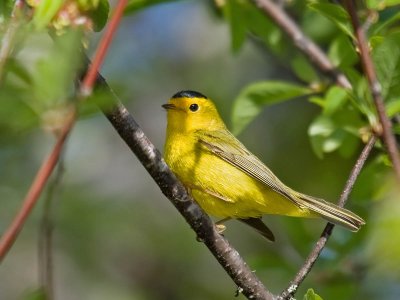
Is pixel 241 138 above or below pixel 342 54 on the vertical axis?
above

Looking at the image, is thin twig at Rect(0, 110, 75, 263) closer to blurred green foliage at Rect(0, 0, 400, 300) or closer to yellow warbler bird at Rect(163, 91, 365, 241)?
blurred green foliage at Rect(0, 0, 400, 300)

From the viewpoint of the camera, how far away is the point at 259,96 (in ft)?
14.2

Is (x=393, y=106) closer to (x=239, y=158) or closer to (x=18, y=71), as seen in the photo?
(x=239, y=158)

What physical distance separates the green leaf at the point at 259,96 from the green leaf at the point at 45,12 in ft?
7.79

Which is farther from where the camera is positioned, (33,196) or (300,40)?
(300,40)

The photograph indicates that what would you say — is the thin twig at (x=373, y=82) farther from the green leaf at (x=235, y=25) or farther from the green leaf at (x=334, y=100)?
the green leaf at (x=235, y=25)

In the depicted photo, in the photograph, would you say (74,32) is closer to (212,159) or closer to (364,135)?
(364,135)

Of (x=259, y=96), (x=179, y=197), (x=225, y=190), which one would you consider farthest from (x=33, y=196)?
(x=225, y=190)

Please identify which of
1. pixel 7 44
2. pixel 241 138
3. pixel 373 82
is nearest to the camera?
pixel 7 44

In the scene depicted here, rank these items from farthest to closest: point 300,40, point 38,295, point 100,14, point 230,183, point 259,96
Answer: point 300,40 → point 230,183 → point 259,96 → point 100,14 → point 38,295

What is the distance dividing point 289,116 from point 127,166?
1840 millimetres

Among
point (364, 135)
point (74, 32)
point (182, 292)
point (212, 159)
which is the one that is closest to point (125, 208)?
point (182, 292)

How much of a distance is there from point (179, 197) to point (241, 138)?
477 centimetres

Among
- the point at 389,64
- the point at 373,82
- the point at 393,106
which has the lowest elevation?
the point at 373,82
